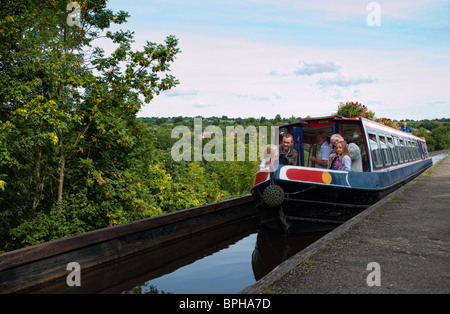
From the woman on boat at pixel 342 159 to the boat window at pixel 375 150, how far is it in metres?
1.85

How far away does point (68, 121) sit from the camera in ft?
26.3

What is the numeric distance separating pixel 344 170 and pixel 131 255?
498 centimetres

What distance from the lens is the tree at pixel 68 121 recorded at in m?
7.25

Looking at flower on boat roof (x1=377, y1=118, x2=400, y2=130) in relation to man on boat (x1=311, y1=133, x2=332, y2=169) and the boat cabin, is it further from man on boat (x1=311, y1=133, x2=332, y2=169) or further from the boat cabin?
man on boat (x1=311, y1=133, x2=332, y2=169)

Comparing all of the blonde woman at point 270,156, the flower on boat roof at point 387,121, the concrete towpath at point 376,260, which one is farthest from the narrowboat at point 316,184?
the flower on boat roof at point 387,121

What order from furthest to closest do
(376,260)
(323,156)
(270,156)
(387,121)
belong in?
(387,121) < (323,156) < (270,156) < (376,260)

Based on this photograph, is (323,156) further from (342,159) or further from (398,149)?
(398,149)

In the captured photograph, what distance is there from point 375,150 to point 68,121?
318 inches

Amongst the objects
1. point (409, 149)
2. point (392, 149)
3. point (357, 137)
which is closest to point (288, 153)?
point (357, 137)

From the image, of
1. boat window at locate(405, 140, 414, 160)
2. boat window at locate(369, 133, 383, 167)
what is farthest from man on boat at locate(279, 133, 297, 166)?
boat window at locate(405, 140, 414, 160)

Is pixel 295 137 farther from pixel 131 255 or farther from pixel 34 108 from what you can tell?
pixel 34 108

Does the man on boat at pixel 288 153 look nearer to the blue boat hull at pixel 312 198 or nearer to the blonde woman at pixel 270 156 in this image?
the blonde woman at pixel 270 156

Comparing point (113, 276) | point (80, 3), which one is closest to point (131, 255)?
point (113, 276)

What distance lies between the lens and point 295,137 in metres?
10.4
